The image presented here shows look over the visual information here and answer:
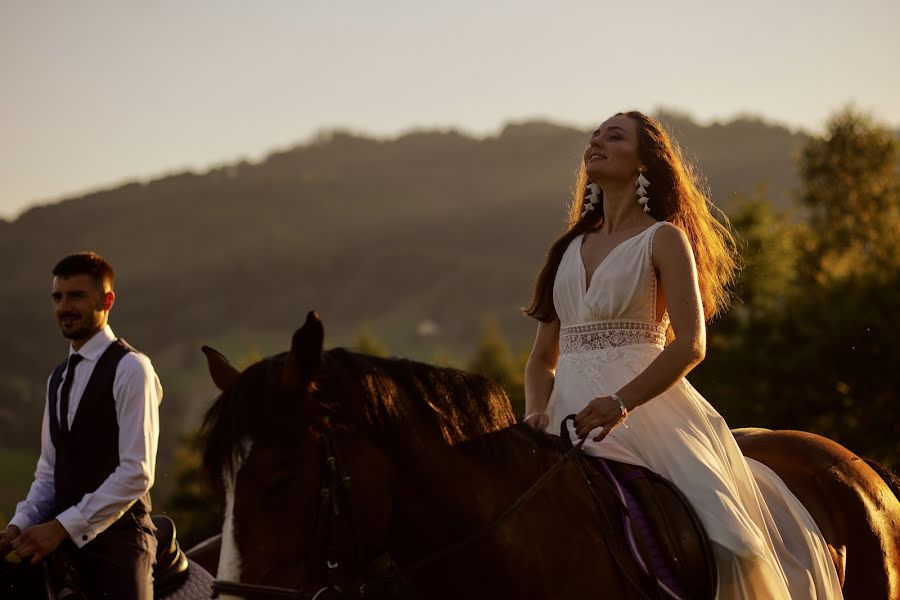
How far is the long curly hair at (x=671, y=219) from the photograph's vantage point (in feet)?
15.6

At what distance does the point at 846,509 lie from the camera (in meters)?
5.42

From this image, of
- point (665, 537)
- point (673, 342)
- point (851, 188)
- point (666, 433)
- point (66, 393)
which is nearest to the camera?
point (665, 537)

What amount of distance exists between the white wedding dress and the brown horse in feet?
1.32

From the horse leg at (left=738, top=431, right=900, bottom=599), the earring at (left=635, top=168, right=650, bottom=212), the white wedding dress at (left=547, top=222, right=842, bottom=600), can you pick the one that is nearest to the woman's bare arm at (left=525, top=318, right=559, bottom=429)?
the white wedding dress at (left=547, top=222, right=842, bottom=600)

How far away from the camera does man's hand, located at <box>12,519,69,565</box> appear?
18.4ft

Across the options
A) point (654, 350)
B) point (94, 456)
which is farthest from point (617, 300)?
Answer: point (94, 456)

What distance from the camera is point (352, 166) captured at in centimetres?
16462

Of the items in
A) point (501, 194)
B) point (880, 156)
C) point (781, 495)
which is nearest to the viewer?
point (781, 495)

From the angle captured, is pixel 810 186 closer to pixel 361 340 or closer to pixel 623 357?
pixel 361 340

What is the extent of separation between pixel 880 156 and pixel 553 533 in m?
58.8

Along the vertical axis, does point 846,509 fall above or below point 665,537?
below

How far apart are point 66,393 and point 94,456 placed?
43cm

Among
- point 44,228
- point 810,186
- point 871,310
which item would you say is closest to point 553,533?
point 871,310

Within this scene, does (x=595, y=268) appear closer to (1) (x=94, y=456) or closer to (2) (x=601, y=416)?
(2) (x=601, y=416)
